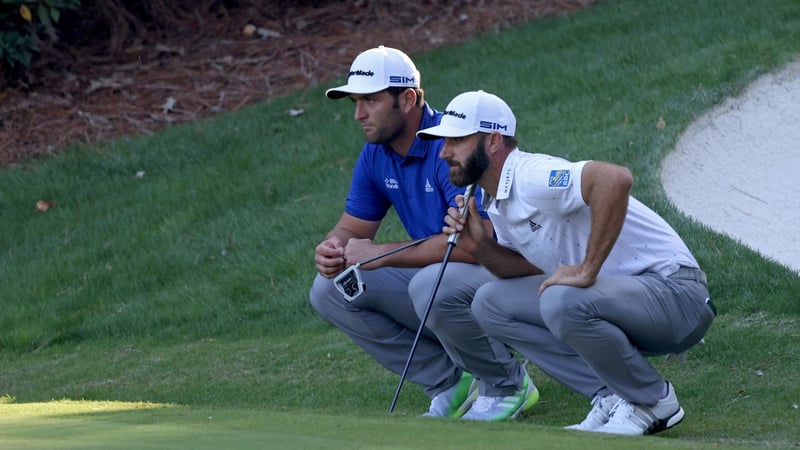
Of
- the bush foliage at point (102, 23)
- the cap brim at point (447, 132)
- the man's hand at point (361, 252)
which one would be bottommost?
the bush foliage at point (102, 23)

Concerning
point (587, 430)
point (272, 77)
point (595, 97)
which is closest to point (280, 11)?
point (272, 77)

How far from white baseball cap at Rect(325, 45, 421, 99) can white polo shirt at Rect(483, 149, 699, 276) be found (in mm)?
960

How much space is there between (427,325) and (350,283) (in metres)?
0.43

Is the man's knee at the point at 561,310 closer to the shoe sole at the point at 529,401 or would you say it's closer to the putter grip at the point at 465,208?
the putter grip at the point at 465,208

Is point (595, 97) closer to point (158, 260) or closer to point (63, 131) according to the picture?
point (158, 260)

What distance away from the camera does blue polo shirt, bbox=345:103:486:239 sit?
555 centimetres

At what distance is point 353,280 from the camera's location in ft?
18.0

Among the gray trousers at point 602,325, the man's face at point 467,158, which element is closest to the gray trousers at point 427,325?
the gray trousers at point 602,325

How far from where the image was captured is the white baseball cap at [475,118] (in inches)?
190

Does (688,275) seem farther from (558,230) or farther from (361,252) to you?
(361,252)

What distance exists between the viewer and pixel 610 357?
4543 mm

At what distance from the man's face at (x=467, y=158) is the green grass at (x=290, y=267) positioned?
3.08ft

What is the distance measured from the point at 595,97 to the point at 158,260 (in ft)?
12.8

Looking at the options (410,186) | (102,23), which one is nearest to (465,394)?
(410,186)
